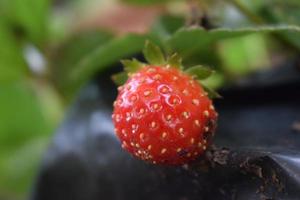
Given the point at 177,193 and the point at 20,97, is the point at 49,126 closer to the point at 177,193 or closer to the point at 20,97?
the point at 20,97

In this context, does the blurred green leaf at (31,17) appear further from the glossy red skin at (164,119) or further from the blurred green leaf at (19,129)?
the glossy red skin at (164,119)

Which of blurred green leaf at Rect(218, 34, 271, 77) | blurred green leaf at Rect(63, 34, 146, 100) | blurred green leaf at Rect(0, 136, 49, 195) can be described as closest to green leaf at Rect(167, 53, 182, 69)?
blurred green leaf at Rect(63, 34, 146, 100)

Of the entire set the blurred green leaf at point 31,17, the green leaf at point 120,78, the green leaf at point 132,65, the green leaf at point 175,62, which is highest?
the blurred green leaf at point 31,17

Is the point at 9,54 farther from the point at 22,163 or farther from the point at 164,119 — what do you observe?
the point at 164,119

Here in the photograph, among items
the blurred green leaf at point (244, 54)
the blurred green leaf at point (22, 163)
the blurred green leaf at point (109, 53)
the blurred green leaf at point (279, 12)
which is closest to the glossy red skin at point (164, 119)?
the blurred green leaf at point (109, 53)

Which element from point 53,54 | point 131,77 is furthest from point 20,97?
point 131,77

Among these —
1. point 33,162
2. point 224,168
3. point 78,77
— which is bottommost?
point 224,168
